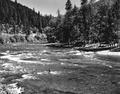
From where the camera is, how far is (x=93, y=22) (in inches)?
3024

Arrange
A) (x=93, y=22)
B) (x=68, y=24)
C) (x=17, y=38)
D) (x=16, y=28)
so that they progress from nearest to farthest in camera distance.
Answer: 1. (x=93, y=22)
2. (x=68, y=24)
3. (x=17, y=38)
4. (x=16, y=28)

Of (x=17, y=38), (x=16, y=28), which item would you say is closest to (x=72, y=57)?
(x=17, y=38)

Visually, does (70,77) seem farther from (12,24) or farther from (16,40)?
(12,24)

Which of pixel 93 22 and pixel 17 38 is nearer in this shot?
pixel 93 22

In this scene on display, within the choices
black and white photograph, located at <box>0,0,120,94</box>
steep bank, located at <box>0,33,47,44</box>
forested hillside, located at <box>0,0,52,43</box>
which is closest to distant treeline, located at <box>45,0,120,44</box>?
black and white photograph, located at <box>0,0,120,94</box>

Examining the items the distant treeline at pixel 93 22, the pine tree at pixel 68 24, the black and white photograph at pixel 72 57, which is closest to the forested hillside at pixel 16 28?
the black and white photograph at pixel 72 57

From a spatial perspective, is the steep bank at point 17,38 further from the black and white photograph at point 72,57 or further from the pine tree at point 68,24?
the pine tree at point 68,24

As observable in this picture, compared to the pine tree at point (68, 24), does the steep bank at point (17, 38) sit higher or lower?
lower

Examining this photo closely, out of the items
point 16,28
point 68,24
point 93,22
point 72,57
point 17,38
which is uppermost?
point 16,28

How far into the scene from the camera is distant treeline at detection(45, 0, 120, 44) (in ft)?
202

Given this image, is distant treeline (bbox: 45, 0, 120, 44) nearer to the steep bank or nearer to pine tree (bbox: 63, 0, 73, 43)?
pine tree (bbox: 63, 0, 73, 43)

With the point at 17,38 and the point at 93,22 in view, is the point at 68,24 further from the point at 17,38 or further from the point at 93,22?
the point at 17,38

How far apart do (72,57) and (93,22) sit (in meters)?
39.8

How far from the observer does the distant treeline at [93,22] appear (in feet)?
202
